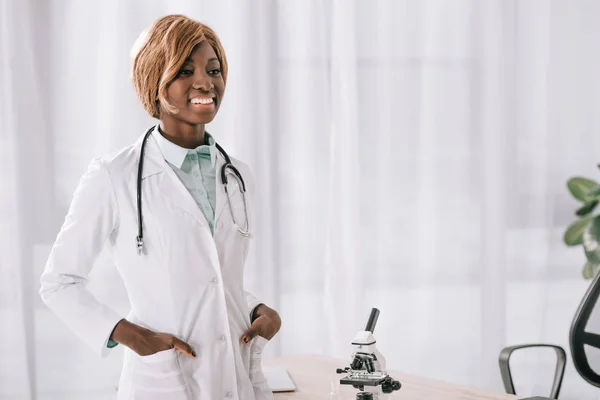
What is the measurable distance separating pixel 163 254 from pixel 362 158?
2.11m

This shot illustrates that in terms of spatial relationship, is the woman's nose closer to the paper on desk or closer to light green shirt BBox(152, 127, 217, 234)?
light green shirt BBox(152, 127, 217, 234)

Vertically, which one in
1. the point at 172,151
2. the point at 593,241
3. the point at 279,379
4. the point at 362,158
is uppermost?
the point at 172,151

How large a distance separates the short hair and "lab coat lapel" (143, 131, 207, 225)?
0.11 meters

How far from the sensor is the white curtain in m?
3.04

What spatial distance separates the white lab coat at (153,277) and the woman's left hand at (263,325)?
6 cm

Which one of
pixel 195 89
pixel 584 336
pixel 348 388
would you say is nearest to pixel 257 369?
pixel 348 388

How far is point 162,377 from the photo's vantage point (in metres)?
1.53

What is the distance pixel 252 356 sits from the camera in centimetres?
168

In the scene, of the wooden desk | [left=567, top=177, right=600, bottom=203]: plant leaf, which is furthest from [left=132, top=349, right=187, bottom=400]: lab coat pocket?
[left=567, top=177, right=600, bottom=203]: plant leaf

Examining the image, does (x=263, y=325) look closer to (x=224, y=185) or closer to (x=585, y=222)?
(x=224, y=185)

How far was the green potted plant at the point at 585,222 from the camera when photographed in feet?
11.7

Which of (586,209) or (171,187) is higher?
(171,187)

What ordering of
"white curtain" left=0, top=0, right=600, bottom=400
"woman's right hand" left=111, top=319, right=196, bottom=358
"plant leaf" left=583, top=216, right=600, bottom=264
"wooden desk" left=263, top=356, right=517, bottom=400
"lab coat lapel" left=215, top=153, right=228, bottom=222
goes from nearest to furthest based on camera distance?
"woman's right hand" left=111, top=319, right=196, bottom=358, "lab coat lapel" left=215, top=153, right=228, bottom=222, "wooden desk" left=263, top=356, right=517, bottom=400, "white curtain" left=0, top=0, right=600, bottom=400, "plant leaf" left=583, top=216, right=600, bottom=264

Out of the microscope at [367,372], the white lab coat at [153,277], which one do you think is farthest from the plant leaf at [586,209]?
the white lab coat at [153,277]
